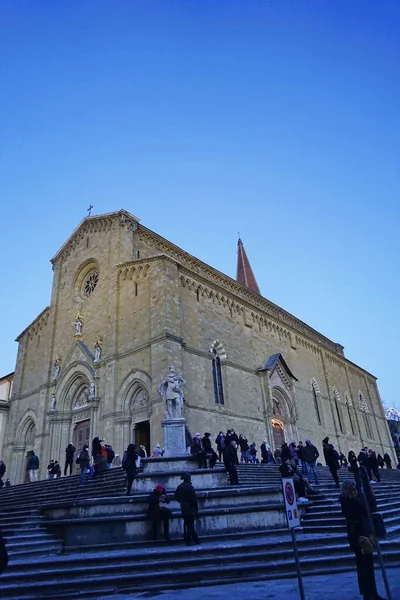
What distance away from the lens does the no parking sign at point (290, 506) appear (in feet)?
17.3

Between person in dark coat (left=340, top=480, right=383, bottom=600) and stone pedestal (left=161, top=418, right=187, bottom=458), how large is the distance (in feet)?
31.4

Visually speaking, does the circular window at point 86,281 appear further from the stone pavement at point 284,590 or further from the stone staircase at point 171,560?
the stone pavement at point 284,590

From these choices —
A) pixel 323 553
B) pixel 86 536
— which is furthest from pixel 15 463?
pixel 323 553

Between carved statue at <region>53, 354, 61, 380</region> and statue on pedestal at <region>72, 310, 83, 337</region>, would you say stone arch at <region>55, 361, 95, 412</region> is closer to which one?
carved statue at <region>53, 354, 61, 380</region>

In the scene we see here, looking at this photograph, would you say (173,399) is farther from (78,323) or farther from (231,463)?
(78,323)

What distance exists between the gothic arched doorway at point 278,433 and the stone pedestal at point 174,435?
13134 mm

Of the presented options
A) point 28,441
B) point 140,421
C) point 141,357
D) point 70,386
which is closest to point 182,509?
point 140,421

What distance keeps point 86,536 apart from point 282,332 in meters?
25.0

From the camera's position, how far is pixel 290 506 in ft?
17.8

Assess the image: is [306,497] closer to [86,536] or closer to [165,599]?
[86,536]

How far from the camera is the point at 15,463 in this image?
2559cm

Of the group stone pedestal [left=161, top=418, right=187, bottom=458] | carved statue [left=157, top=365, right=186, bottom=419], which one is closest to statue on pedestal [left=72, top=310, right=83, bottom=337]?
carved statue [left=157, top=365, right=186, bottom=419]

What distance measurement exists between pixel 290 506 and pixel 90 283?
24.2 metres

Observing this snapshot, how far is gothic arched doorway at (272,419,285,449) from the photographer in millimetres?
26316
